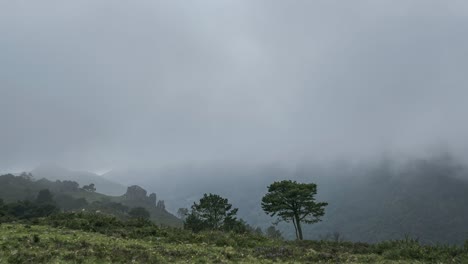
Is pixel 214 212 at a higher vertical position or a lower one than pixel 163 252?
lower

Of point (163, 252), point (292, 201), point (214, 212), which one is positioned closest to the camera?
point (163, 252)

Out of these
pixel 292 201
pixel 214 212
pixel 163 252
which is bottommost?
pixel 214 212

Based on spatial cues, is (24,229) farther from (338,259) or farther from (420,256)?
(420,256)

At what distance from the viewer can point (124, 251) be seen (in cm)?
2438

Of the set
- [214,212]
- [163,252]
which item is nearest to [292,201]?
[214,212]

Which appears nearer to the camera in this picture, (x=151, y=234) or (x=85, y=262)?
(x=85, y=262)

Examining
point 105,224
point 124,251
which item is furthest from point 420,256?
point 105,224

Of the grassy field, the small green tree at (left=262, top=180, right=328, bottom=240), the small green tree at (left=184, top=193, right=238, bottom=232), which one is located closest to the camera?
the grassy field

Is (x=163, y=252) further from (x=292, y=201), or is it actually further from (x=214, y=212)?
(x=214, y=212)

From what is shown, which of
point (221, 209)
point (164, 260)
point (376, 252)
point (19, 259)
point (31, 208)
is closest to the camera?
point (19, 259)

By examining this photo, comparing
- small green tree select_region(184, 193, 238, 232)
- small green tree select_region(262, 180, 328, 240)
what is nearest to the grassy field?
small green tree select_region(262, 180, 328, 240)

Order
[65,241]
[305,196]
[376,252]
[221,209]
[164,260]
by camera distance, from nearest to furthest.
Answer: [164,260] → [65,241] → [376,252] → [305,196] → [221,209]

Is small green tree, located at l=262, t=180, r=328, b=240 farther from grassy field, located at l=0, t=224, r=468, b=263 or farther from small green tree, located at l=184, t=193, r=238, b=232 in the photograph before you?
grassy field, located at l=0, t=224, r=468, b=263

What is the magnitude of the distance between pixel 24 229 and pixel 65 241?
8803 millimetres
